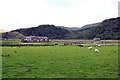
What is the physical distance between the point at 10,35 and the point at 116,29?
167954mm

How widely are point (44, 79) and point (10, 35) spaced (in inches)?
7831

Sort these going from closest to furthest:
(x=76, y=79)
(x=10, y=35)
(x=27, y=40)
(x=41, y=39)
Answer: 1. (x=76, y=79)
2. (x=27, y=40)
3. (x=41, y=39)
4. (x=10, y=35)

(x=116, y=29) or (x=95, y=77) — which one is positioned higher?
(x=116, y=29)

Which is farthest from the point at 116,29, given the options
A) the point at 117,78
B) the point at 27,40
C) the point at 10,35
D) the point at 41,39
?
the point at 117,78

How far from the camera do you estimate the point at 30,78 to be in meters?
9.91

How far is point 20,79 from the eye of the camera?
9688 mm

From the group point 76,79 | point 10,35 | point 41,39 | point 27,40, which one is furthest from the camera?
point 10,35

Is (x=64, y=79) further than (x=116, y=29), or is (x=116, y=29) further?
(x=116, y=29)

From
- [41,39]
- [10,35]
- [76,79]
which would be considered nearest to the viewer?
[76,79]

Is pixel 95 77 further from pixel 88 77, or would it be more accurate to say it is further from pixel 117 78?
pixel 117 78

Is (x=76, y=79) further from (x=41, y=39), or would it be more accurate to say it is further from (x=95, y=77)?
(x=41, y=39)

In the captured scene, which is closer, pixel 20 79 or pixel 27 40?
pixel 20 79

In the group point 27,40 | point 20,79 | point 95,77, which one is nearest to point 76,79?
point 95,77

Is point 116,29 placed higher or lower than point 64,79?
higher
